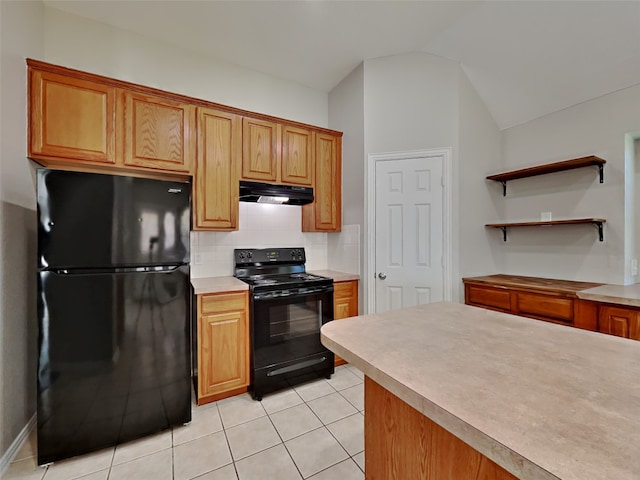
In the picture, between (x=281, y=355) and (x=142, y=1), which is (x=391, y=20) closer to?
(x=142, y=1)

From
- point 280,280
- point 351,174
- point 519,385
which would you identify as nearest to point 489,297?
point 351,174

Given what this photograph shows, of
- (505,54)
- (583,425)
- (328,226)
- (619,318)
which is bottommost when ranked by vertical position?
(619,318)

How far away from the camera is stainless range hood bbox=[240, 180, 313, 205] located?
2.67 meters

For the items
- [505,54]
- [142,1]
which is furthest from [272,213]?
[505,54]

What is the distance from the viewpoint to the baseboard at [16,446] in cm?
160

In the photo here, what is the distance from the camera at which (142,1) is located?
7.07ft

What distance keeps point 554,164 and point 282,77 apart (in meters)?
2.83

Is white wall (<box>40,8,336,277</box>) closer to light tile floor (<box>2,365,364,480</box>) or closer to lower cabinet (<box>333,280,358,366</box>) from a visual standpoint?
lower cabinet (<box>333,280,358,366</box>)

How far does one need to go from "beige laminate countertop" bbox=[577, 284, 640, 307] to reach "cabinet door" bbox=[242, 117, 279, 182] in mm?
2690

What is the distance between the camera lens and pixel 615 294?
6.24 ft

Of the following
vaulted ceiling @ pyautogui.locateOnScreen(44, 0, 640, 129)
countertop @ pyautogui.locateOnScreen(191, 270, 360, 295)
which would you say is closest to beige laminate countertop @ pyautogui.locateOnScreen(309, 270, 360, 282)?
countertop @ pyautogui.locateOnScreen(191, 270, 360, 295)

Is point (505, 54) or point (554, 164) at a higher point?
point (505, 54)

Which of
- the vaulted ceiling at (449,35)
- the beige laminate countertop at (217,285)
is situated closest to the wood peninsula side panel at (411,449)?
the beige laminate countertop at (217,285)

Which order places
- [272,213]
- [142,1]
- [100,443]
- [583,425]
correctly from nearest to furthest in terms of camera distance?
[583,425], [100,443], [142,1], [272,213]
